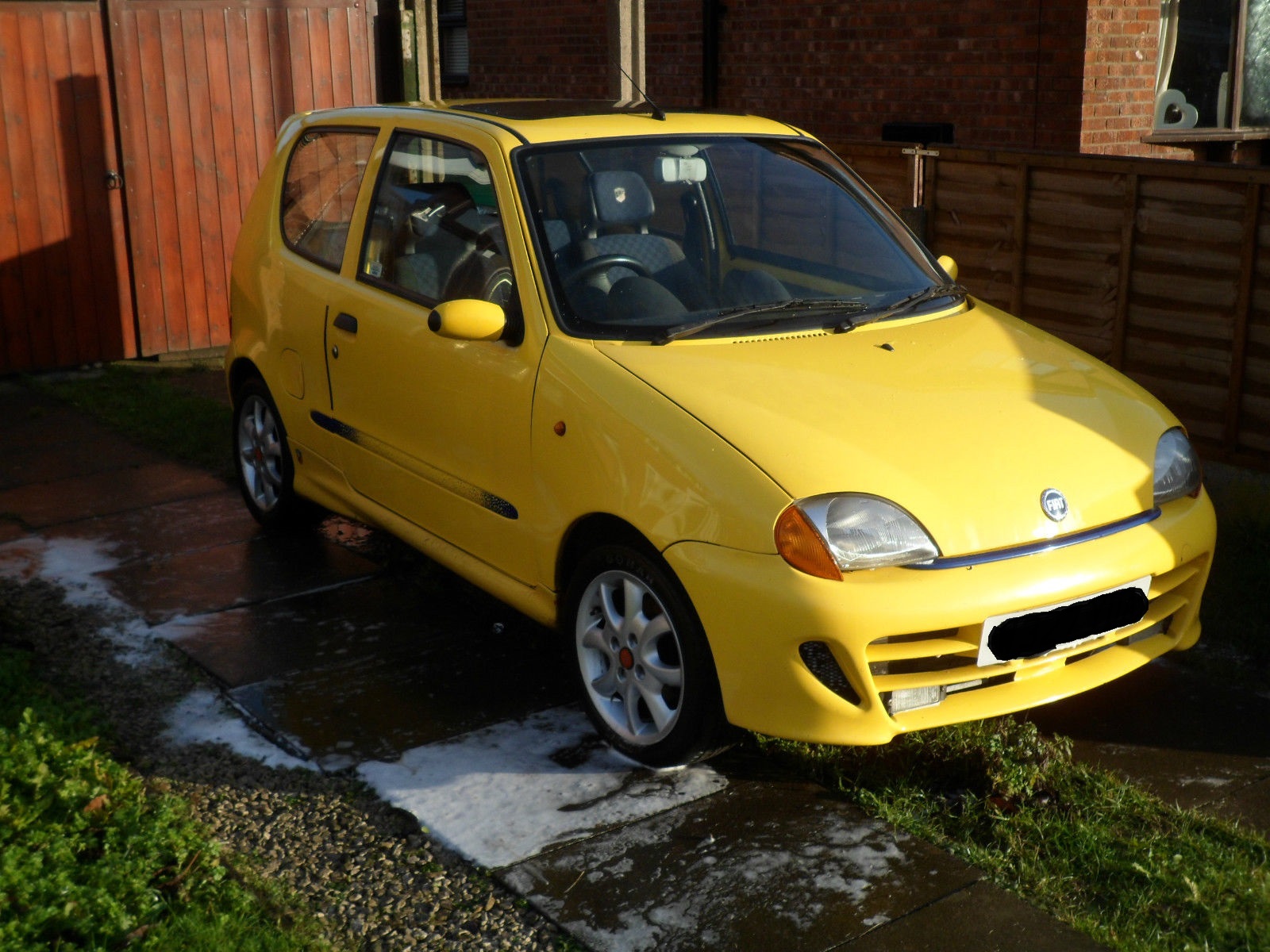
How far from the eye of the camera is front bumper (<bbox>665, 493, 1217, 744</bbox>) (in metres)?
3.66

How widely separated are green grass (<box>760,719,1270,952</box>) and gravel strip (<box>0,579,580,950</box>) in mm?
1117

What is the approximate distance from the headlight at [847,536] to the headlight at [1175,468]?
3.08 ft

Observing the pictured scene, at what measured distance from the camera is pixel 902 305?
16.0 ft

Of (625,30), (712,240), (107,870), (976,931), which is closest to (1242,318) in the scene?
(712,240)

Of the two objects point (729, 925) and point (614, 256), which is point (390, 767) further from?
point (614, 256)

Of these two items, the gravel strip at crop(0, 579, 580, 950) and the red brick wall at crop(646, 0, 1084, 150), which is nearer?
the gravel strip at crop(0, 579, 580, 950)

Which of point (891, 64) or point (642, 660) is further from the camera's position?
point (891, 64)

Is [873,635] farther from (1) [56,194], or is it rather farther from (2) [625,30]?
(1) [56,194]

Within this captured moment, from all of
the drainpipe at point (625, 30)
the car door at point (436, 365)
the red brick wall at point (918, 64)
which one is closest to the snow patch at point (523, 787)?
the car door at point (436, 365)

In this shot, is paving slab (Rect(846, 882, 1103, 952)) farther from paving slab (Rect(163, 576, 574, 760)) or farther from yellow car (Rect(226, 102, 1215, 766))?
paving slab (Rect(163, 576, 574, 760))

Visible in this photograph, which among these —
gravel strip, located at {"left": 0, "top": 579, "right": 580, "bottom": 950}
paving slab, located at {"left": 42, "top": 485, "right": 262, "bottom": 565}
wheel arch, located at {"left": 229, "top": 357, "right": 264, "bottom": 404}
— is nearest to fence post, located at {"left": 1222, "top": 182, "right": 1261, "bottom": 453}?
wheel arch, located at {"left": 229, "top": 357, "right": 264, "bottom": 404}

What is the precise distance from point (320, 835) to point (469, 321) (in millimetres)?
1592

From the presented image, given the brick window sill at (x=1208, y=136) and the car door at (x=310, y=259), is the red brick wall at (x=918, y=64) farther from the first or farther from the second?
the car door at (x=310, y=259)

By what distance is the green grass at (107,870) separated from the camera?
345 cm
